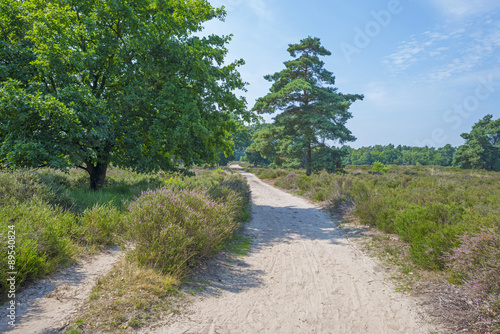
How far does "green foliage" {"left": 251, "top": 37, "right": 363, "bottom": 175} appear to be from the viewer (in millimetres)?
24438

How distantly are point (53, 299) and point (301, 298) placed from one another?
12.5 ft

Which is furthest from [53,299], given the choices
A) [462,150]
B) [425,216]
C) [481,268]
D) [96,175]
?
[462,150]

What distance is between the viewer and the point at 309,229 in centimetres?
891

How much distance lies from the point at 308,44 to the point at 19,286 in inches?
1117

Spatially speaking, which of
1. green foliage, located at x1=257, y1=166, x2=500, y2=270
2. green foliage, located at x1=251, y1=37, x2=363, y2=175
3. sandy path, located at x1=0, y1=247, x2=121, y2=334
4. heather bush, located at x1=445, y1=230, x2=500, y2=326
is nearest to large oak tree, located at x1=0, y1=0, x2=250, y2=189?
sandy path, located at x1=0, y1=247, x2=121, y2=334

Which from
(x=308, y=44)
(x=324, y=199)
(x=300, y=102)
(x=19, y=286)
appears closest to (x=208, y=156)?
(x=324, y=199)

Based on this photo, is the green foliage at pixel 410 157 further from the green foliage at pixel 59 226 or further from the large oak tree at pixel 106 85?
the green foliage at pixel 59 226

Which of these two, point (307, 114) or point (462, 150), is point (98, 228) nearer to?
point (307, 114)

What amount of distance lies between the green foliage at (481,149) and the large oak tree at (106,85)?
54.1 meters

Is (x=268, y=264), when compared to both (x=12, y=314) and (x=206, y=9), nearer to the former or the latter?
(x=12, y=314)

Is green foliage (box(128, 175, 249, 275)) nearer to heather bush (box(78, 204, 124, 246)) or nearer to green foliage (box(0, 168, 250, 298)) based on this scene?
green foliage (box(0, 168, 250, 298))

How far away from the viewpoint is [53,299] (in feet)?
11.7

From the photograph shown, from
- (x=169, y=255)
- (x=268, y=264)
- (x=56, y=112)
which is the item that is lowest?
(x=268, y=264)

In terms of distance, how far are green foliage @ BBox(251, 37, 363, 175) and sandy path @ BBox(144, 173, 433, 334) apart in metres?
18.7
